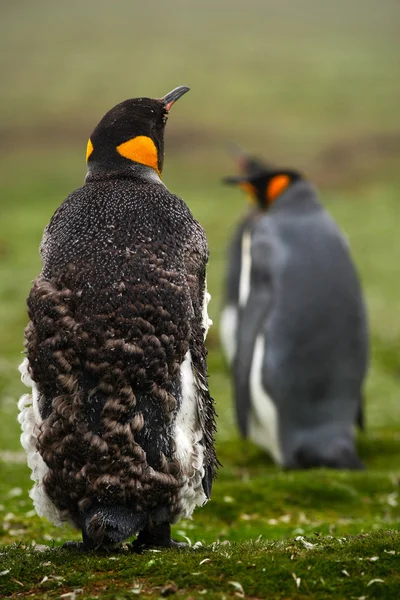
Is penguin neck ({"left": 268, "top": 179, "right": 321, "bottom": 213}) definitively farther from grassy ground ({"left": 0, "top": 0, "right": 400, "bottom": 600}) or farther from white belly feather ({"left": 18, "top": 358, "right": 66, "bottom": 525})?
white belly feather ({"left": 18, "top": 358, "right": 66, "bottom": 525})

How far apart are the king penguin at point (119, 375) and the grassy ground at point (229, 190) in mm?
307

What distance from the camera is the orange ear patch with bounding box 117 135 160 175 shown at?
224 inches

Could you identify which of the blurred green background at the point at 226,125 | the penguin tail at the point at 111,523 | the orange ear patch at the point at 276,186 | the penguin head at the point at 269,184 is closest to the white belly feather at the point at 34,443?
the penguin tail at the point at 111,523

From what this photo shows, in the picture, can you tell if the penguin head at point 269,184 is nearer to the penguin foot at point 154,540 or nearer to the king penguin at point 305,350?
the king penguin at point 305,350

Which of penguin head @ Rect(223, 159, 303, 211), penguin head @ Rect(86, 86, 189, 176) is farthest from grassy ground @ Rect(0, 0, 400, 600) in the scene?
penguin head @ Rect(223, 159, 303, 211)

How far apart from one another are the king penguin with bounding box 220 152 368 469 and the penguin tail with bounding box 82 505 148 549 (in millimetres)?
5979

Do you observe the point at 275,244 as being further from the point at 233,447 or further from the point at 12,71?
the point at 12,71

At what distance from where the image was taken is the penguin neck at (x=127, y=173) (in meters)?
5.68

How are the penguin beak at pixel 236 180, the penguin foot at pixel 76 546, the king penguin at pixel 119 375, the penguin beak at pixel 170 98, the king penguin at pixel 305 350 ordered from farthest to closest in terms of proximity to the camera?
1. the penguin beak at pixel 236 180
2. the king penguin at pixel 305 350
3. the penguin beak at pixel 170 98
4. the penguin foot at pixel 76 546
5. the king penguin at pixel 119 375

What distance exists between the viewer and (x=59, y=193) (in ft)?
138

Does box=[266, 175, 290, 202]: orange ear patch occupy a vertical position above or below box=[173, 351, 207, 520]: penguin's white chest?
above

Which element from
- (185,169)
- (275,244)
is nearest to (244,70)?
(185,169)

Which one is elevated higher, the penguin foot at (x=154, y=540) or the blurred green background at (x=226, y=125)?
the blurred green background at (x=226, y=125)

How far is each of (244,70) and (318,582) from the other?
75.1m
